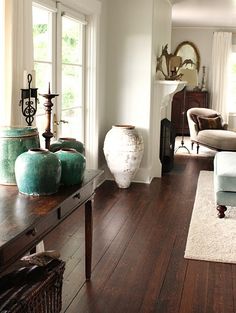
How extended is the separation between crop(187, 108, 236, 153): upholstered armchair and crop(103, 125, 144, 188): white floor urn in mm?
2517

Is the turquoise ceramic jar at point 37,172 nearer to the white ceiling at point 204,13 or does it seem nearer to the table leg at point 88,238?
the table leg at point 88,238

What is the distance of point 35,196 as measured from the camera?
2.27 m

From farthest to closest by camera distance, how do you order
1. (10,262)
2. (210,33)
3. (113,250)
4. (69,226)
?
(210,33) < (69,226) < (113,250) < (10,262)

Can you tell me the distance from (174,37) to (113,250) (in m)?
7.88

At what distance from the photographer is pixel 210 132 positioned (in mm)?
7785

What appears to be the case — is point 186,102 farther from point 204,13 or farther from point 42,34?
point 42,34

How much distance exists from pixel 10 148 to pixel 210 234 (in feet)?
7.18

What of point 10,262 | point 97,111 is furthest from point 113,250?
point 97,111

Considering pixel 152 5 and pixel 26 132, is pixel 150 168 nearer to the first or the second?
pixel 152 5

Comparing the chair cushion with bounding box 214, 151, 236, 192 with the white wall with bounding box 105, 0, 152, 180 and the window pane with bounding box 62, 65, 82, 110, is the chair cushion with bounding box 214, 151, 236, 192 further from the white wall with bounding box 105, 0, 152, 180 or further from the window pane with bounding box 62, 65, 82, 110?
the window pane with bounding box 62, 65, 82, 110

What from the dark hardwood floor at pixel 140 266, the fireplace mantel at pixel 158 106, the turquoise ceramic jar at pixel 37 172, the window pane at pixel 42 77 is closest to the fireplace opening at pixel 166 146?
the fireplace mantel at pixel 158 106

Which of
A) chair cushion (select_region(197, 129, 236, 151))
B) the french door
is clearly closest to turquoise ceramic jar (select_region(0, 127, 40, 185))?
the french door

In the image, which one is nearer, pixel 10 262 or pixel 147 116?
pixel 10 262

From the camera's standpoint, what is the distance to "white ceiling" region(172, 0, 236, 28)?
7.09m
